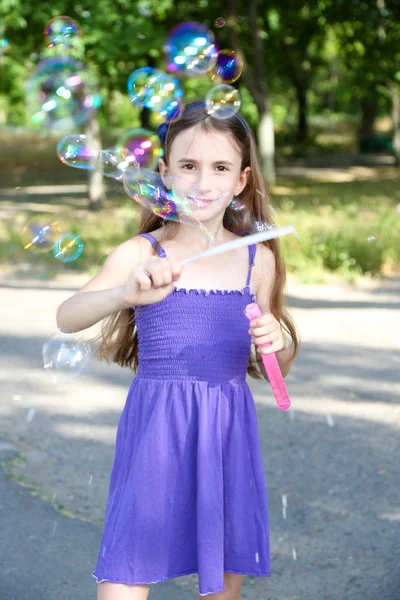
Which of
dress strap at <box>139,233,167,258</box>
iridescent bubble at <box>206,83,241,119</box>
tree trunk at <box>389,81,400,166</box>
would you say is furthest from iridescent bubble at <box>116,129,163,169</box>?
tree trunk at <box>389,81,400,166</box>

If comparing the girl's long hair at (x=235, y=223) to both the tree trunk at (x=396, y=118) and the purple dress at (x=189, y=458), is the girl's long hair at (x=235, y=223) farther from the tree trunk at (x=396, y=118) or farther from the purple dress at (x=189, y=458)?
the tree trunk at (x=396, y=118)

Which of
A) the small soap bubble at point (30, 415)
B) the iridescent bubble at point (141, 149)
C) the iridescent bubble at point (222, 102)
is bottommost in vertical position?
the small soap bubble at point (30, 415)

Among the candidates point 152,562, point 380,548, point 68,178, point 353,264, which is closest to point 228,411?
point 152,562

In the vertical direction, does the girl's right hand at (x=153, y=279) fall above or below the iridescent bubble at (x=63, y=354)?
above

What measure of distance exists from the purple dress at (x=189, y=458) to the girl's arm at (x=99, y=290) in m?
0.08

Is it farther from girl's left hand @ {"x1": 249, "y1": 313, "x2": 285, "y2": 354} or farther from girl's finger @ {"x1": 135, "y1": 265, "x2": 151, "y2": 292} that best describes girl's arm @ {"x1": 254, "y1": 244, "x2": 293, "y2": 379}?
girl's finger @ {"x1": 135, "y1": 265, "x2": 151, "y2": 292}

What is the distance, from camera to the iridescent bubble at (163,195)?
242cm

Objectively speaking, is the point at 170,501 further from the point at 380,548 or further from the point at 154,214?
the point at 380,548

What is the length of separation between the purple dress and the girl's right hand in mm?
333

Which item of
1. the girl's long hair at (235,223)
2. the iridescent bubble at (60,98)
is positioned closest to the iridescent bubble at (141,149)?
the girl's long hair at (235,223)

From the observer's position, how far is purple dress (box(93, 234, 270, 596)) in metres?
2.26

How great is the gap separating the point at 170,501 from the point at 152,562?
0.15 meters

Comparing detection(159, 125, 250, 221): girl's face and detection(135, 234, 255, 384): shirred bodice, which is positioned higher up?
detection(159, 125, 250, 221): girl's face

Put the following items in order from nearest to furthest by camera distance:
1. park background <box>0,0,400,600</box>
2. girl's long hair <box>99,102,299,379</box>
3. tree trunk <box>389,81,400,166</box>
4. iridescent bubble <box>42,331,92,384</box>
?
girl's long hair <box>99,102,299,379</box> → iridescent bubble <box>42,331,92,384</box> → park background <box>0,0,400,600</box> → tree trunk <box>389,81,400,166</box>
